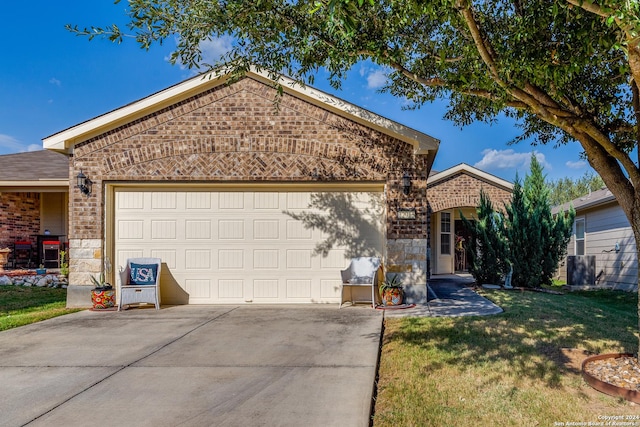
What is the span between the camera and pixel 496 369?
4.17 metres

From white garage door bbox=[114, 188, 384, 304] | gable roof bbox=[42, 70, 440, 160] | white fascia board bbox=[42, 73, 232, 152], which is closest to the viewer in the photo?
gable roof bbox=[42, 70, 440, 160]

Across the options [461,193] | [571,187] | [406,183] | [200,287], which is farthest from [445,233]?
[571,187]

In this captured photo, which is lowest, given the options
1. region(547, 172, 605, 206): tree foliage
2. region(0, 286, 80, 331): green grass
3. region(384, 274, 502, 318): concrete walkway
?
region(0, 286, 80, 331): green grass

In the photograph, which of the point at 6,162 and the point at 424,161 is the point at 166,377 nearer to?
the point at 424,161

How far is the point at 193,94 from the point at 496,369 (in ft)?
22.7

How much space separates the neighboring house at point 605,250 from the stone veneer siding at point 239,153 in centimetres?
569

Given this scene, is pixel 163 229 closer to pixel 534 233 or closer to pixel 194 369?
pixel 194 369

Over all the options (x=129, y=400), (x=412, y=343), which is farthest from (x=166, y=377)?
(x=412, y=343)

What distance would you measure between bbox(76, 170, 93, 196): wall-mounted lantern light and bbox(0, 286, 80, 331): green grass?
2229 mm

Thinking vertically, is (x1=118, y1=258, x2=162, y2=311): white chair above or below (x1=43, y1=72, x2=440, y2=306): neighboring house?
below

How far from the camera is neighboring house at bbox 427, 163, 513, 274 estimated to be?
1539 centimetres

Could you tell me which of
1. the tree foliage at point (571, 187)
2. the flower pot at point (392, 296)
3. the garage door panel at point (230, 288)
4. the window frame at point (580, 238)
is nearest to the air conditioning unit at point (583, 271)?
the window frame at point (580, 238)

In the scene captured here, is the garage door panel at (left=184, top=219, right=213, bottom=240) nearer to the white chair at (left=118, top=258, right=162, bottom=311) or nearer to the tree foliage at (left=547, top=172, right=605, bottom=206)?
the white chair at (left=118, top=258, right=162, bottom=311)

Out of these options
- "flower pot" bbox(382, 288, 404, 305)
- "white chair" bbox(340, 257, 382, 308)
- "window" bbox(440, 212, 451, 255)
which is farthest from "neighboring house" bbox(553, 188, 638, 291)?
"white chair" bbox(340, 257, 382, 308)
